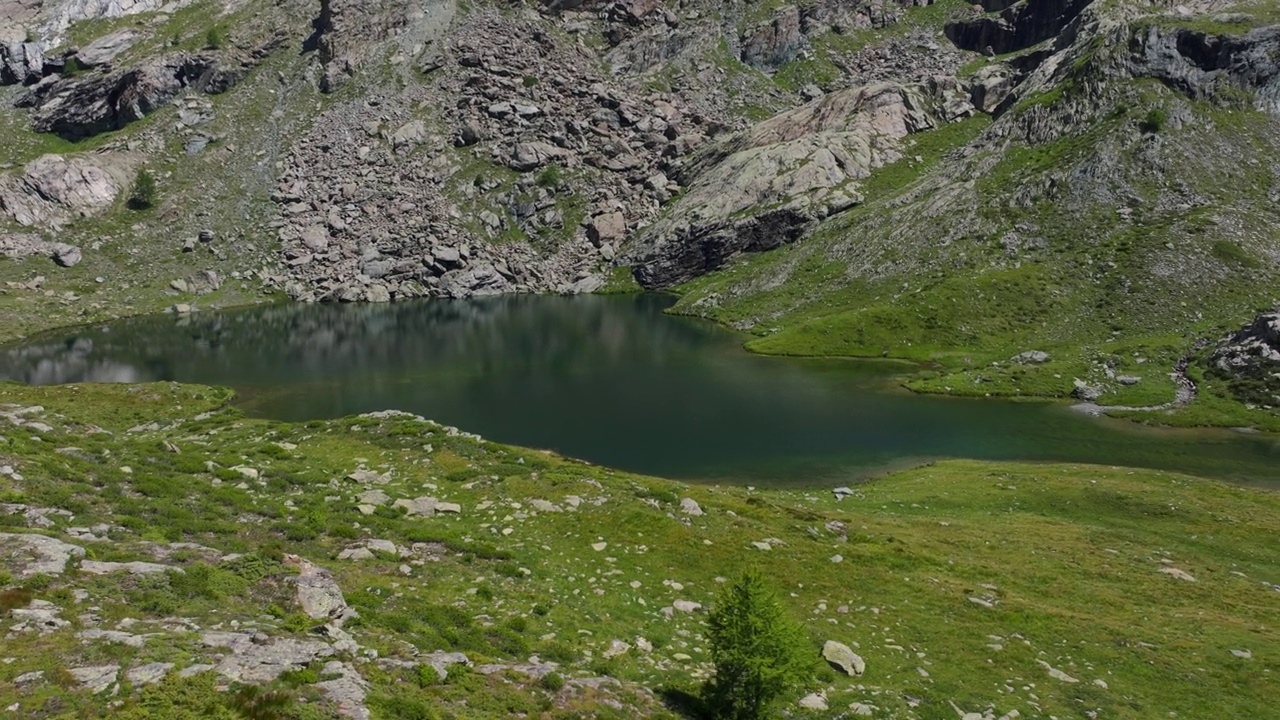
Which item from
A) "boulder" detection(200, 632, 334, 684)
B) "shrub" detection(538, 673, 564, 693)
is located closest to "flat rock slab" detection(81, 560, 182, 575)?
"boulder" detection(200, 632, 334, 684)

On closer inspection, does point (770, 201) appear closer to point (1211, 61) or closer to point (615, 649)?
point (1211, 61)

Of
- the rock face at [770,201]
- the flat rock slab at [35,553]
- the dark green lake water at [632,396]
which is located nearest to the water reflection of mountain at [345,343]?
the dark green lake water at [632,396]

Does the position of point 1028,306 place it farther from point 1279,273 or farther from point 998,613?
point 998,613

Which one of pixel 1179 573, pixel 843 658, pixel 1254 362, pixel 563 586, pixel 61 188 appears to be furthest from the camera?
pixel 61 188

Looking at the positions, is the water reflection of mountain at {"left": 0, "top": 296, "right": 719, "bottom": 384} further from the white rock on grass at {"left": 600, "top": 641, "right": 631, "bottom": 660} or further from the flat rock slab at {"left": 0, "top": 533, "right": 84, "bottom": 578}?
the flat rock slab at {"left": 0, "top": 533, "right": 84, "bottom": 578}

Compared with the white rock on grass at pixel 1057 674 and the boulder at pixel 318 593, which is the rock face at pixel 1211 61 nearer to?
the white rock on grass at pixel 1057 674

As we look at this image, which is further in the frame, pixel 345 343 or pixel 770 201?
pixel 770 201

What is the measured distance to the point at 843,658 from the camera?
73.1ft

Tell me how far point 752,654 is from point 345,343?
119 m

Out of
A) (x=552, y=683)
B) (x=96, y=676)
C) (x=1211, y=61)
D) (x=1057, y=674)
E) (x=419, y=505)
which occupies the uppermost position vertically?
(x=1211, y=61)

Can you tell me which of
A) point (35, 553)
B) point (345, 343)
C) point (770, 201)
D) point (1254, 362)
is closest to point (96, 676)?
point (35, 553)

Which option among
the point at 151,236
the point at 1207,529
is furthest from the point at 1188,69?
the point at 151,236

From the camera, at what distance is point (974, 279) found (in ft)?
403

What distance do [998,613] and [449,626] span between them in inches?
881
